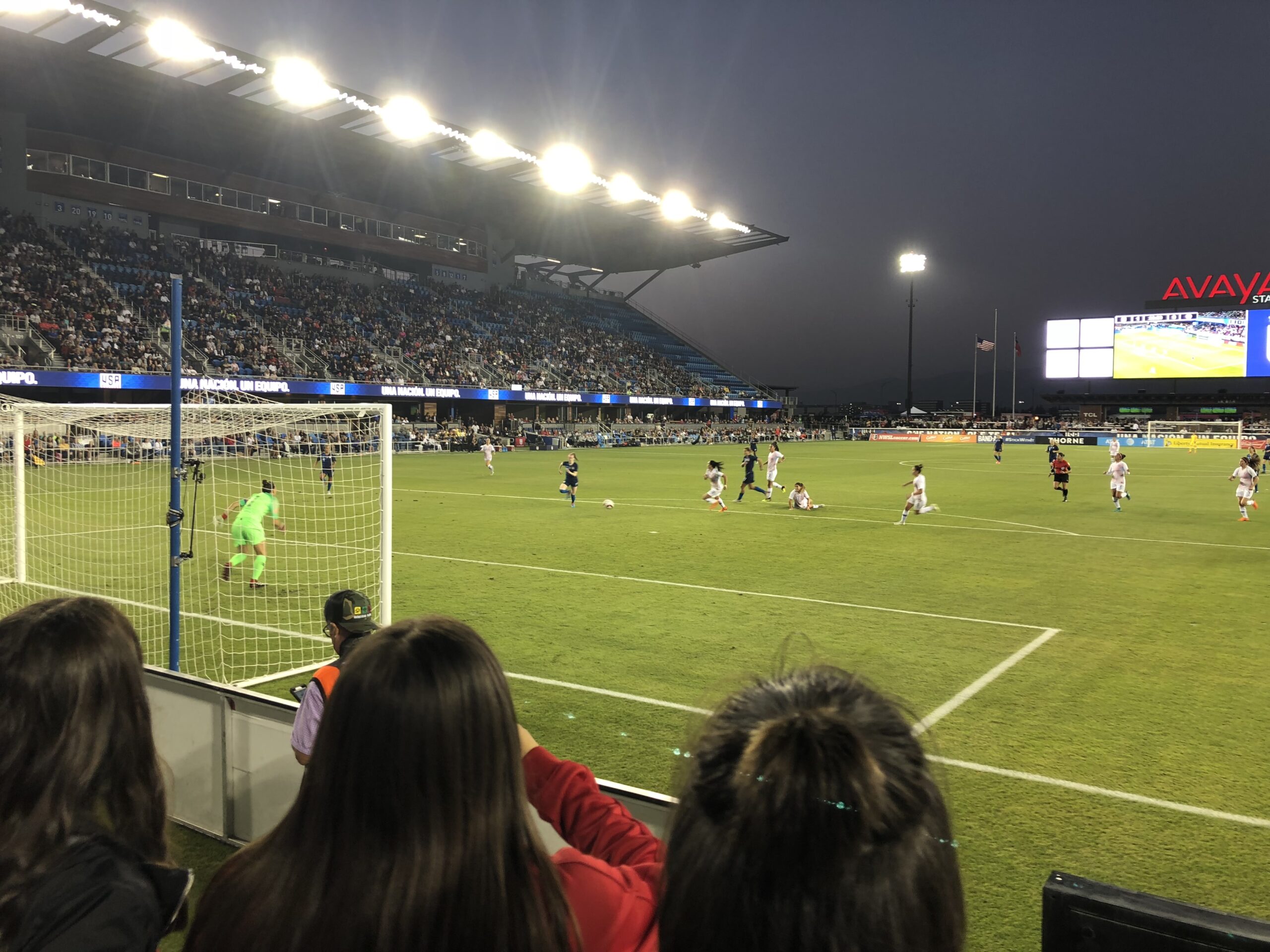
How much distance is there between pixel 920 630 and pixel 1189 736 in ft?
11.5

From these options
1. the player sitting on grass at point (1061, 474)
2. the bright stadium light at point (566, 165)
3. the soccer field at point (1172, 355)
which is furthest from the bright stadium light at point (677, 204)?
the soccer field at point (1172, 355)

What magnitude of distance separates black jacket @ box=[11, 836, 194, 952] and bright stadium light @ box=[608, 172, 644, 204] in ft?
175

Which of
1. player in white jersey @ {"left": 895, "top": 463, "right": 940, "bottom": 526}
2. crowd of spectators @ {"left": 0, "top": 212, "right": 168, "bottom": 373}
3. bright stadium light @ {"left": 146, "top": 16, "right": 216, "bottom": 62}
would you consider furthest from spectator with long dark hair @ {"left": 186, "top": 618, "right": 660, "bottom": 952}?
crowd of spectators @ {"left": 0, "top": 212, "right": 168, "bottom": 373}

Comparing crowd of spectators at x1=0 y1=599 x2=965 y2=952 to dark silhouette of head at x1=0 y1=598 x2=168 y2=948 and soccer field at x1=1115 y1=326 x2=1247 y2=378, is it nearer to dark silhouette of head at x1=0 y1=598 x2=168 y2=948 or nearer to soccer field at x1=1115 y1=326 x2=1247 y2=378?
dark silhouette of head at x1=0 y1=598 x2=168 y2=948

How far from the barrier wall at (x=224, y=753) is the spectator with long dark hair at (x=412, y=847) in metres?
3.11

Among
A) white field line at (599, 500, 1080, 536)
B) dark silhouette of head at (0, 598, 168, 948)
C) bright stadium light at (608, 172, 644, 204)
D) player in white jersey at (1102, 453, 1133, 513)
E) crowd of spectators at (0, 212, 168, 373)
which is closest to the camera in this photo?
dark silhouette of head at (0, 598, 168, 948)

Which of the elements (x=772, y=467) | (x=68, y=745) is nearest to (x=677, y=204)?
(x=772, y=467)

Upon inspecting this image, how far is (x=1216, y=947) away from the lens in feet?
4.45

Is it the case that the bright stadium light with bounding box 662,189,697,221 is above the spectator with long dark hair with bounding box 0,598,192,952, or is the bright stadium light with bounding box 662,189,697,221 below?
above

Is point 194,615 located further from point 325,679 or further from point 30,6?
point 30,6

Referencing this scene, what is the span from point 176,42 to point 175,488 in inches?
1364

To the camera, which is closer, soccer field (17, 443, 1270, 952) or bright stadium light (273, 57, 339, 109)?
soccer field (17, 443, 1270, 952)

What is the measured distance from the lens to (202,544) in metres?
16.2

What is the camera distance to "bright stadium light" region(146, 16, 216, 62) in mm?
32375
